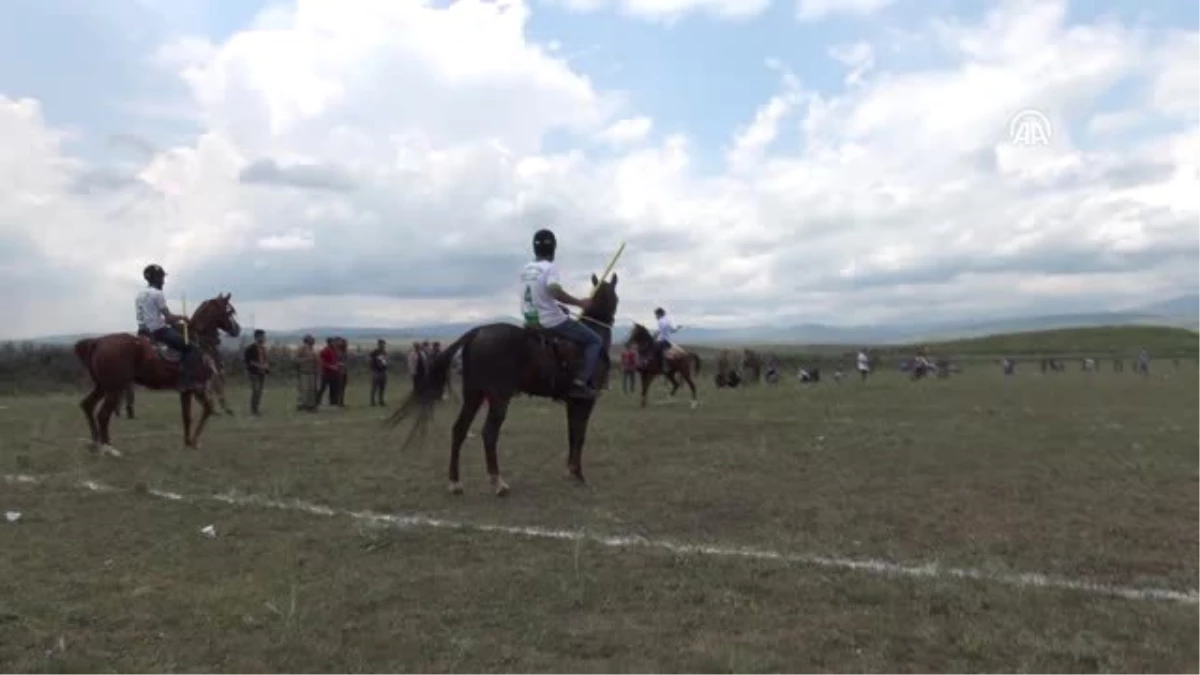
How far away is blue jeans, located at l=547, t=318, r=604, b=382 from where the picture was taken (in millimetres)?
12473

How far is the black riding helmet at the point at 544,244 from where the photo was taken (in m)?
12.5

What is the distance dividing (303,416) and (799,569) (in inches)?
811

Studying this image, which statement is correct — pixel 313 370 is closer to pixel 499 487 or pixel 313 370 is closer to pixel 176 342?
pixel 176 342

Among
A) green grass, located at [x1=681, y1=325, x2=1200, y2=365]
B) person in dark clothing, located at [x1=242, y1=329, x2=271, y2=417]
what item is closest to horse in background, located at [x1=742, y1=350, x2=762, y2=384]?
person in dark clothing, located at [x1=242, y1=329, x2=271, y2=417]

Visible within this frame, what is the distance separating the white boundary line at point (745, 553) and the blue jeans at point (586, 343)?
2877 mm

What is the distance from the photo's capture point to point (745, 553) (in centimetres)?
845

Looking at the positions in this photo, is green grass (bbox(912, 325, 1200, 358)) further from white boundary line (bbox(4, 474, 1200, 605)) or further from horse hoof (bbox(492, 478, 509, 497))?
white boundary line (bbox(4, 474, 1200, 605))

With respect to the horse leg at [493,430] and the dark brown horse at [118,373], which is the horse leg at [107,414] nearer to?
the dark brown horse at [118,373]

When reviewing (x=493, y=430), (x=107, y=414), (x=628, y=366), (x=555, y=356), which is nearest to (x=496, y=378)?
(x=493, y=430)

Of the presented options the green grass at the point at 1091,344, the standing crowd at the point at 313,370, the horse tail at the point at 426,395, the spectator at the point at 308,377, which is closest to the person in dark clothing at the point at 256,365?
the standing crowd at the point at 313,370

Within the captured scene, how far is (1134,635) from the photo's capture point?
616 cm

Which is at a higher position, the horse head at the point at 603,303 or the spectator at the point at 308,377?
the horse head at the point at 603,303

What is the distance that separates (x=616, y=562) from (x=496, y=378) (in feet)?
13.9

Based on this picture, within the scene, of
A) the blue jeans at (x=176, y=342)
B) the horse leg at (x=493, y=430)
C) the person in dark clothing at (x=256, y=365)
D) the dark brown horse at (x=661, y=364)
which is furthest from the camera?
the person in dark clothing at (x=256, y=365)
